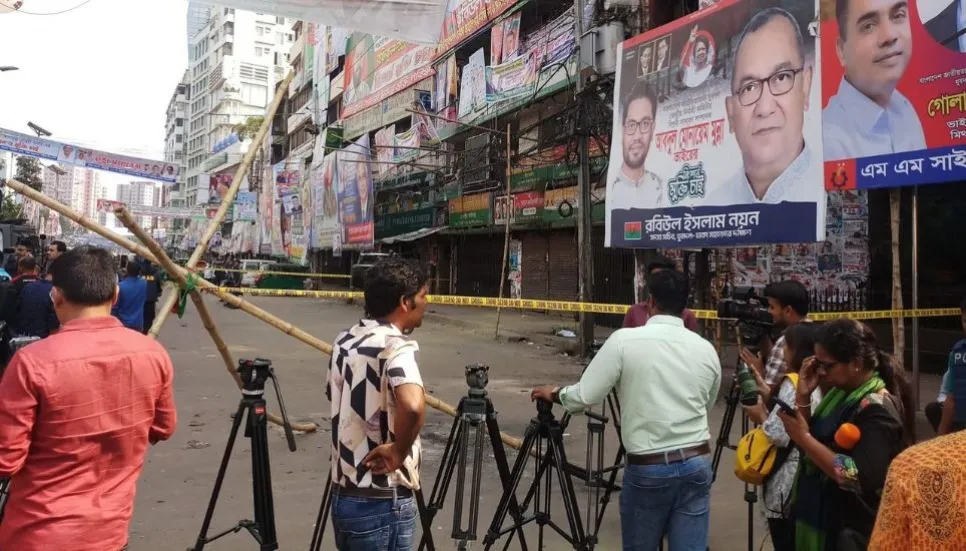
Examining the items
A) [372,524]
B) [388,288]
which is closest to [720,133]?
[388,288]

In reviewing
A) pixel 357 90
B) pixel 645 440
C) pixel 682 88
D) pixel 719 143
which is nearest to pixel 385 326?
pixel 645 440

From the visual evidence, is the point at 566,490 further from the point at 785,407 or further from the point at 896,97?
the point at 896,97

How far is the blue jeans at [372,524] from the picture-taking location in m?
2.22

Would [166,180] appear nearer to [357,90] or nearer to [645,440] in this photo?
[357,90]

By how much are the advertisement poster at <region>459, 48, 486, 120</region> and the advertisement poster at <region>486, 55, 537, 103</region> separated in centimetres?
49

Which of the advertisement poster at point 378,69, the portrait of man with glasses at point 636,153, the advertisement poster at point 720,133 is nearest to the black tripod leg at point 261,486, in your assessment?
the advertisement poster at point 720,133

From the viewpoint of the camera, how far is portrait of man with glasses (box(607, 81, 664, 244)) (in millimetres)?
8922

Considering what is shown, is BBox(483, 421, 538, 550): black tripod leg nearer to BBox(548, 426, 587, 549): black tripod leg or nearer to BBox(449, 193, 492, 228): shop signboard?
BBox(548, 426, 587, 549): black tripod leg

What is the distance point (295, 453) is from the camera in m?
5.96

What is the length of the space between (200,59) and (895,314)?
9776 centimetres

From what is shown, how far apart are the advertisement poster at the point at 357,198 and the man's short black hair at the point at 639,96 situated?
12932 millimetres

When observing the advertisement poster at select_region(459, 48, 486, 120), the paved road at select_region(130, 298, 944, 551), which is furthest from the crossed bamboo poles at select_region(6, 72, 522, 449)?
the advertisement poster at select_region(459, 48, 486, 120)

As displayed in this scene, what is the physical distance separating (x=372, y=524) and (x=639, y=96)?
8299 mm

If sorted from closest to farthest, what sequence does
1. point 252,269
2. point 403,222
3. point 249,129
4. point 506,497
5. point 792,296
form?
point 506,497
point 792,296
point 403,222
point 252,269
point 249,129
